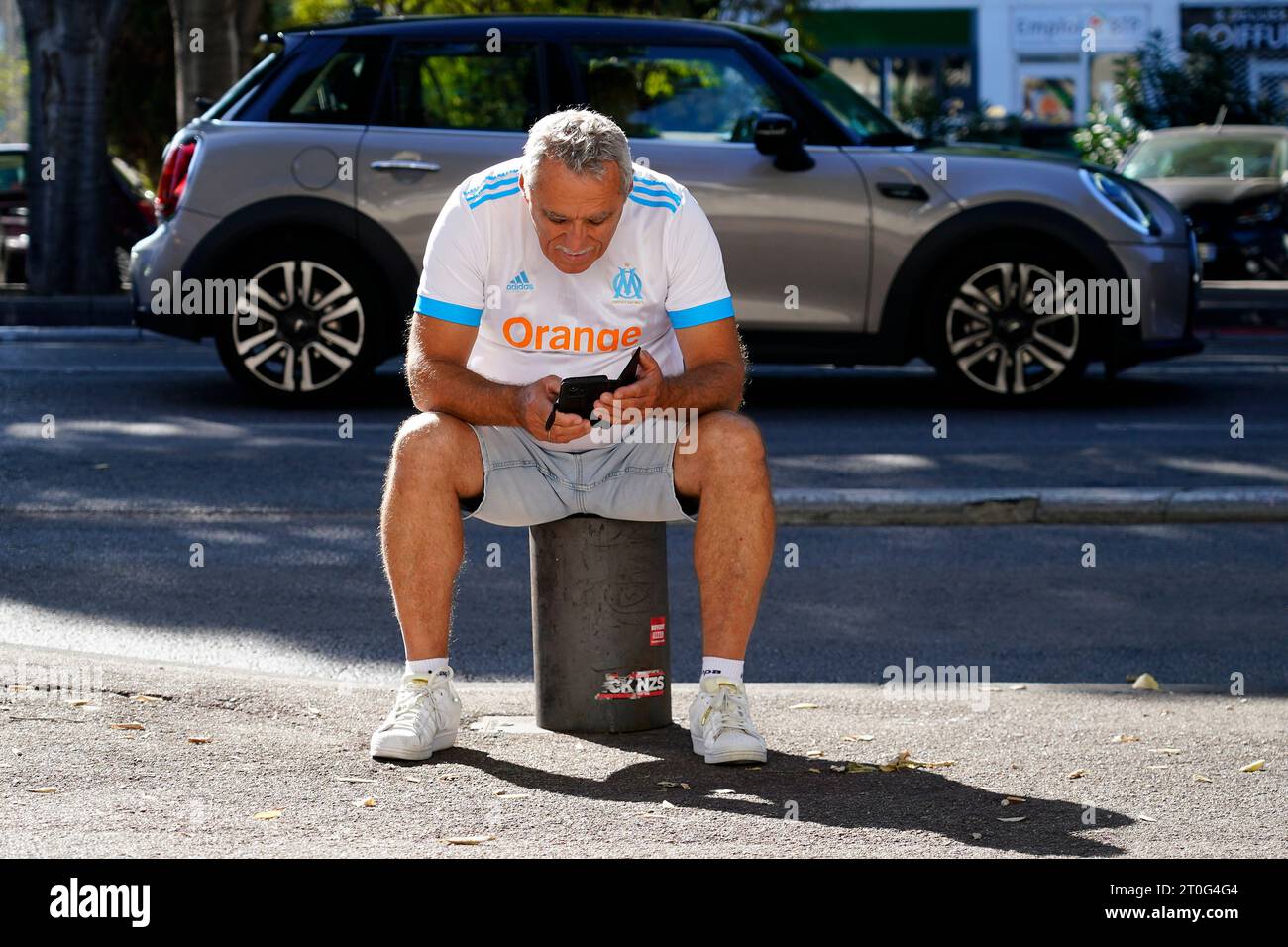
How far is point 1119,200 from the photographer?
1011cm

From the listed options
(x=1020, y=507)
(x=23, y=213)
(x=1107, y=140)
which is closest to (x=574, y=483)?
(x=1020, y=507)

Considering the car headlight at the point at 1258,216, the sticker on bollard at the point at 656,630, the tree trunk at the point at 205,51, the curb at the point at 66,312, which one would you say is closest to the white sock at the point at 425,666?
the sticker on bollard at the point at 656,630

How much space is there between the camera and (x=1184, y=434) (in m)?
9.38

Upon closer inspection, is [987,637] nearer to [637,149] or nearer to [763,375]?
[637,149]

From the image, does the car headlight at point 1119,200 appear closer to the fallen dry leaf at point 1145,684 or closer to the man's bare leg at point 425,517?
the fallen dry leaf at point 1145,684

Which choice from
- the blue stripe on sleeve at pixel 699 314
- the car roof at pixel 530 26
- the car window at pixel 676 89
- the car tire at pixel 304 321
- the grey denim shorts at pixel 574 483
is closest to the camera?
the grey denim shorts at pixel 574 483

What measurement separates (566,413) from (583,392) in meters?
0.06

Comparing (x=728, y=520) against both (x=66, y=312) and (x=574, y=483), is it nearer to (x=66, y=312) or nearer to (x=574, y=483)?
(x=574, y=483)

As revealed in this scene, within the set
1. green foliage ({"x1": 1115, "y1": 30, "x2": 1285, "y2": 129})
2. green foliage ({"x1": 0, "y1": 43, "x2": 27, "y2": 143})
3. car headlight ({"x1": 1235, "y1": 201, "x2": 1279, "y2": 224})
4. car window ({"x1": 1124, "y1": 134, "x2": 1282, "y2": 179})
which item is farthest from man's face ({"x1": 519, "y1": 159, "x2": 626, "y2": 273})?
green foliage ({"x1": 0, "y1": 43, "x2": 27, "y2": 143})

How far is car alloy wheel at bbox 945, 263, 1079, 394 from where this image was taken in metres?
9.97

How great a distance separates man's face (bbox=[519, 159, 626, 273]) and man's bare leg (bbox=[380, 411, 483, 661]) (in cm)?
46

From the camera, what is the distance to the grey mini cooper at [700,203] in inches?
384

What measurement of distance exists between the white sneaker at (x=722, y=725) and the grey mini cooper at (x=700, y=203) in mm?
5381
